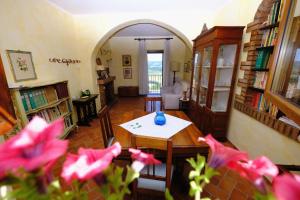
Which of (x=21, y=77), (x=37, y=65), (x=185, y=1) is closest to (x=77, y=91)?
(x=37, y=65)

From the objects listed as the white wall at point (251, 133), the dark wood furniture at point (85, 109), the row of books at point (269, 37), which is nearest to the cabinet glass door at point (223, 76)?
the white wall at point (251, 133)

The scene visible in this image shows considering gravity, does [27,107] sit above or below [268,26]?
below

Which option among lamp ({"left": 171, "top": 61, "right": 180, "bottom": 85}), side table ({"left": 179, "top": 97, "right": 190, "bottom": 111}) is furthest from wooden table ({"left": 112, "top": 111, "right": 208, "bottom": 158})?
lamp ({"left": 171, "top": 61, "right": 180, "bottom": 85})

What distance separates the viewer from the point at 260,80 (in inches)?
76.5

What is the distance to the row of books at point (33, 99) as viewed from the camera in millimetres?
1991

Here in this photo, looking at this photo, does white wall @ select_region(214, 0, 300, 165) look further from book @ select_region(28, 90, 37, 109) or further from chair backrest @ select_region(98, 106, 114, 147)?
book @ select_region(28, 90, 37, 109)

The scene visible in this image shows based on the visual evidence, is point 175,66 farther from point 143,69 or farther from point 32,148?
point 32,148

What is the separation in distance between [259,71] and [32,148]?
8.01 ft

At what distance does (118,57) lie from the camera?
6.67 meters

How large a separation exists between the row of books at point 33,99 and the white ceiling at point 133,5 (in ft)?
5.49

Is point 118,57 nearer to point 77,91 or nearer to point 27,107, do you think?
point 77,91

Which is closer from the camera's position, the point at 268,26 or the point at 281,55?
the point at 281,55

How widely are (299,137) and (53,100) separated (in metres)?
3.33

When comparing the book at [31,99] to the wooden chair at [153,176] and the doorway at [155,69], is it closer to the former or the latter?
the wooden chair at [153,176]
